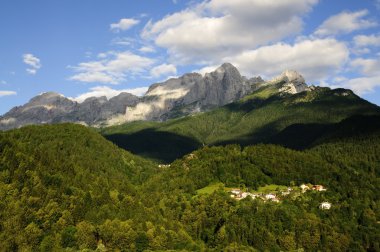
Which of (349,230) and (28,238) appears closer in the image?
(28,238)

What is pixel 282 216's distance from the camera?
180250 millimetres

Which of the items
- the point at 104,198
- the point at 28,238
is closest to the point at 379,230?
the point at 104,198

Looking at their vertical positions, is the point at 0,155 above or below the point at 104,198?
above

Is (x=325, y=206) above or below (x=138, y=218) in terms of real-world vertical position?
below

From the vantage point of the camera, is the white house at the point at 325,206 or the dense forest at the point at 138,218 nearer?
the dense forest at the point at 138,218

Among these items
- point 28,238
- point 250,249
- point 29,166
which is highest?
point 29,166

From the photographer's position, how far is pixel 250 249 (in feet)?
527

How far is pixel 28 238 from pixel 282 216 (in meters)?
101

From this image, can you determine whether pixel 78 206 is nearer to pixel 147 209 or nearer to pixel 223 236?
pixel 147 209

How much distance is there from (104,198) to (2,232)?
47340 millimetres

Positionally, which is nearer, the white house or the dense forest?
the dense forest

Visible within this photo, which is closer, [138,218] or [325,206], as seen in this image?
[138,218]

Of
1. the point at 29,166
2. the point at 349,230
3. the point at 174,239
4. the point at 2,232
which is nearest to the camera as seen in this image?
the point at 2,232

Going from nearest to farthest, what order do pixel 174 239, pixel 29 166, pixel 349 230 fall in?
pixel 174 239 → pixel 29 166 → pixel 349 230
